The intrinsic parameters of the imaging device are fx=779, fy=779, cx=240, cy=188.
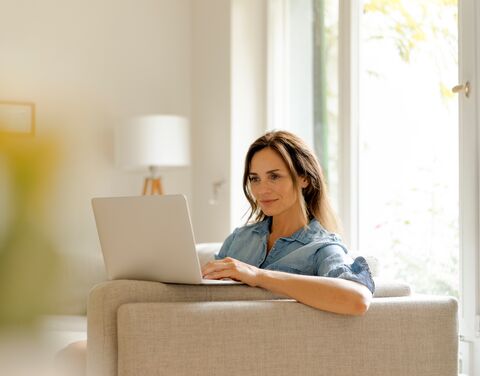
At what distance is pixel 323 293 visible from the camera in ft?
6.15

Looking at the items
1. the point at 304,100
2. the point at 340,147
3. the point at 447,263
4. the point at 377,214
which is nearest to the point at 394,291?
the point at 447,263

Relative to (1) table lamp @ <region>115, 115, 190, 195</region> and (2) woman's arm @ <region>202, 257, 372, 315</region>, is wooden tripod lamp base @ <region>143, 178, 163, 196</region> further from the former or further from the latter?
(2) woman's arm @ <region>202, 257, 372, 315</region>

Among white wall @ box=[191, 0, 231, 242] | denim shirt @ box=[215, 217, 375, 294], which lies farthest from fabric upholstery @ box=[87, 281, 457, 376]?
white wall @ box=[191, 0, 231, 242]

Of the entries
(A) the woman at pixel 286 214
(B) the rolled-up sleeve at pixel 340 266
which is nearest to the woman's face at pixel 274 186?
(A) the woman at pixel 286 214

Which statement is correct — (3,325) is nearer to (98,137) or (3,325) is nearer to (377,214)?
(377,214)

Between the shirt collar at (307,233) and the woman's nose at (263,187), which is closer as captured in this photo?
the shirt collar at (307,233)

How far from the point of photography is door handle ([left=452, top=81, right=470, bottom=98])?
2.86 m

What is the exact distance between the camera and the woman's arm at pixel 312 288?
6.14 ft

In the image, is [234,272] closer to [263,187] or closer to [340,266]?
[340,266]

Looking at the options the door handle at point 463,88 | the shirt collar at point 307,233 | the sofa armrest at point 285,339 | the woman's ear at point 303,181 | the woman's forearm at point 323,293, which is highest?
the door handle at point 463,88

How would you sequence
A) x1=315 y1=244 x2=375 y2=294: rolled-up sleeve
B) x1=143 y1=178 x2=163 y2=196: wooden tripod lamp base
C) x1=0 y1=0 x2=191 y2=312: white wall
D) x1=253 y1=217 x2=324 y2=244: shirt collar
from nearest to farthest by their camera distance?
x1=315 y1=244 x2=375 y2=294: rolled-up sleeve → x1=253 y1=217 x2=324 y2=244: shirt collar → x1=143 y1=178 x2=163 y2=196: wooden tripod lamp base → x1=0 y1=0 x2=191 y2=312: white wall

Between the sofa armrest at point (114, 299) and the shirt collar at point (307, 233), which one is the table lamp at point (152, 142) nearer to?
the shirt collar at point (307, 233)

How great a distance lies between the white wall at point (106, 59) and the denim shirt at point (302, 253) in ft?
7.90

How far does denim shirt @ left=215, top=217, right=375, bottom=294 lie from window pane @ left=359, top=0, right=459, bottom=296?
0.81m
